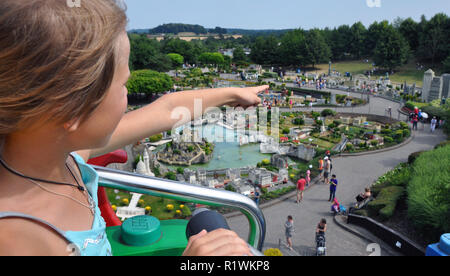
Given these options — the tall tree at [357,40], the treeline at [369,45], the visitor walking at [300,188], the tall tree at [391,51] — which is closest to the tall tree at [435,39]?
the treeline at [369,45]

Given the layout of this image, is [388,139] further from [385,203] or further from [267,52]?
[267,52]

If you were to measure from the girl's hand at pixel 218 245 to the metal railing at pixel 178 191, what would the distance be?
56 cm

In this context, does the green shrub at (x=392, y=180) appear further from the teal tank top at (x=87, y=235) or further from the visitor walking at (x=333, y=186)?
the teal tank top at (x=87, y=235)

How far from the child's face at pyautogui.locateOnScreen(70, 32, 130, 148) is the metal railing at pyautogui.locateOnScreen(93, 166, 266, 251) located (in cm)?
49

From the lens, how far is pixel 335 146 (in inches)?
865

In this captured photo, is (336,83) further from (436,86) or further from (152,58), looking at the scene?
(152,58)

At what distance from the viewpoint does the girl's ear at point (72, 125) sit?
1.07m

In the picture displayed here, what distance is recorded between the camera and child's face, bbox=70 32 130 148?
3.69 ft

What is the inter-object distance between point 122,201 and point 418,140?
18.1m

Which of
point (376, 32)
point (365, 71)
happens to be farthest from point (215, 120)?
point (376, 32)

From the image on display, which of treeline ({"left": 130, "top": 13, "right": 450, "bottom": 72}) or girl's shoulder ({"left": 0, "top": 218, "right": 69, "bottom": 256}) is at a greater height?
treeline ({"left": 130, "top": 13, "right": 450, "bottom": 72})

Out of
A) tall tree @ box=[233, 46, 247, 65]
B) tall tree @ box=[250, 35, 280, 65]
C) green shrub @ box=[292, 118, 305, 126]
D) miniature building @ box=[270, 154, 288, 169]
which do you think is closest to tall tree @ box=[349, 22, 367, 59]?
tall tree @ box=[250, 35, 280, 65]

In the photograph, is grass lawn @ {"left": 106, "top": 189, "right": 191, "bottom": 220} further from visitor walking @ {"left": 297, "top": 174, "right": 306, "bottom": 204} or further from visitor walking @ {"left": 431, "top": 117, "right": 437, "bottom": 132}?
visitor walking @ {"left": 431, "top": 117, "right": 437, "bottom": 132}

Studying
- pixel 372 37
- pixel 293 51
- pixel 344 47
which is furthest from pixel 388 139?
pixel 344 47
